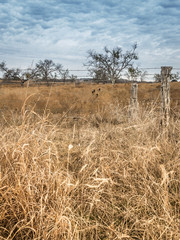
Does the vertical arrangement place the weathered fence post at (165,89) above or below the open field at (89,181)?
above

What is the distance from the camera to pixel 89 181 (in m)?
2.08

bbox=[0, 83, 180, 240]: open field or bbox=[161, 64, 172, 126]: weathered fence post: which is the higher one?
bbox=[161, 64, 172, 126]: weathered fence post

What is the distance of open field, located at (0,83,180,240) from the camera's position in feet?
5.03

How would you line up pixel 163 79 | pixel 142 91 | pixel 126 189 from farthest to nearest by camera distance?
pixel 142 91 < pixel 163 79 < pixel 126 189

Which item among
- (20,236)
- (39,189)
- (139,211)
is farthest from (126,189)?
(20,236)

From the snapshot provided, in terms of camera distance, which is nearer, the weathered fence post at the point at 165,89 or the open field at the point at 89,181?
the open field at the point at 89,181

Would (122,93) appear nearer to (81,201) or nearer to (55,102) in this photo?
(55,102)

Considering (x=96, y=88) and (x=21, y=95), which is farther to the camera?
(x=96, y=88)

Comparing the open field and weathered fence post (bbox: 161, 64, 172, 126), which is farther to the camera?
weathered fence post (bbox: 161, 64, 172, 126)

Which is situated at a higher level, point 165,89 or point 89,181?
point 165,89

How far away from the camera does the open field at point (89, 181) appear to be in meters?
1.53

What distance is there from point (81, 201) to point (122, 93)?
806cm

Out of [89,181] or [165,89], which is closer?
[89,181]

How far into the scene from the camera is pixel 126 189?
209cm
